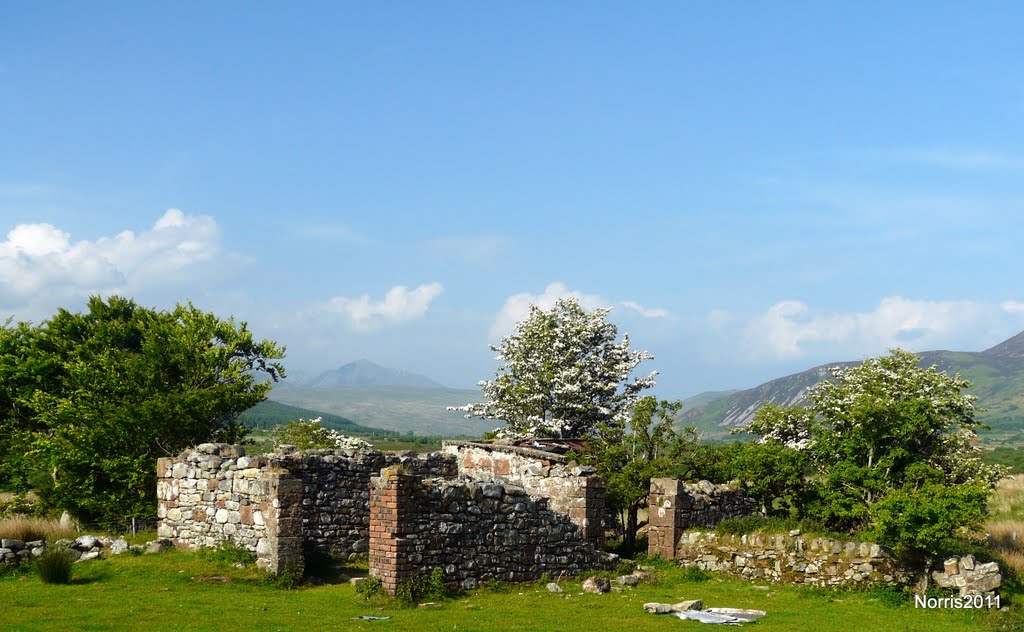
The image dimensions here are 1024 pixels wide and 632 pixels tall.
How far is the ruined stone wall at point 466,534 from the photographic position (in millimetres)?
16641

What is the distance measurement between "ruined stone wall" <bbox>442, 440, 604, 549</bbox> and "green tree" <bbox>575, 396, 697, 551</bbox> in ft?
4.48

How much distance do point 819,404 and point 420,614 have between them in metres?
16.7

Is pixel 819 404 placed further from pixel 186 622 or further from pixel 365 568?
pixel 186 622

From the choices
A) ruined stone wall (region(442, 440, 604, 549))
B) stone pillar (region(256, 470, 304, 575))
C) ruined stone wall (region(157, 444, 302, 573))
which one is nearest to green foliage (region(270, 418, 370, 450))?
ruined stone wall (region(442, 440, 604, 549))

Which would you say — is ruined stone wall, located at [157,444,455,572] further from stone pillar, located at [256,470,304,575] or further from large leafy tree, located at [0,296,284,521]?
large leafy tree, located at [0,296,284,521]

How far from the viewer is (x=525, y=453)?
26.1 m

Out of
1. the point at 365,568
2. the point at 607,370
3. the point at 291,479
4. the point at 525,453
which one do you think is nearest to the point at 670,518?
the point at 525,453

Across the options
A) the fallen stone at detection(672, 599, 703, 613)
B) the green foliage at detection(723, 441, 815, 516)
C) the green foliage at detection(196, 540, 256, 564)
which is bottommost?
the fallen stone at detection(672, 599, 703, 613)

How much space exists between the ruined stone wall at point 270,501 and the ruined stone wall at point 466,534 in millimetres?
2802

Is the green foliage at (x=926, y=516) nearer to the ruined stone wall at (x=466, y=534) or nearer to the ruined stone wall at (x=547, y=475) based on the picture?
the ruined stone wall at (x=547, y=475)

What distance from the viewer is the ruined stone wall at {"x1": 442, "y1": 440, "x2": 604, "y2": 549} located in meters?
20.8

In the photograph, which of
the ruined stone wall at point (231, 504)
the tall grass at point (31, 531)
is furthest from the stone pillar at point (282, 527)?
the tall grass at point (31, 531)

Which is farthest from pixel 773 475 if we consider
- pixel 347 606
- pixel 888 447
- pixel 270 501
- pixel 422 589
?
pixel 270 501

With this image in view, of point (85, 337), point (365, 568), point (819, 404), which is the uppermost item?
point (85, 337)
